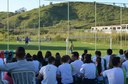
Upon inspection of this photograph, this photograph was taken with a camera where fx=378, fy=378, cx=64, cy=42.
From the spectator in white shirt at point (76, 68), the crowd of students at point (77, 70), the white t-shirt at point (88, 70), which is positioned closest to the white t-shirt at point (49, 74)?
the crowd of students at point (77, 70)

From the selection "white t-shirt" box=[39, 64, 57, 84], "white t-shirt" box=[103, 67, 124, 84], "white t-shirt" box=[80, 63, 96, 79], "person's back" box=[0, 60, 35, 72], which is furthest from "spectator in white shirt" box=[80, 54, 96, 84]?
"person's back" box=[0, 60, 35, 72]

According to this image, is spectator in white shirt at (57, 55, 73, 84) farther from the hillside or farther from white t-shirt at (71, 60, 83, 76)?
the hillside

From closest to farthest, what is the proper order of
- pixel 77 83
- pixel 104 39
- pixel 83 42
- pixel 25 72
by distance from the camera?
pixel 25 72 < pixel 77 83 < pixel 104 39 < pixel 83 42

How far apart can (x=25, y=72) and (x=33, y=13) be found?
472ft

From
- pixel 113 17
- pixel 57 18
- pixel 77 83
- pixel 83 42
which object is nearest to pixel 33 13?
pixel 57 18

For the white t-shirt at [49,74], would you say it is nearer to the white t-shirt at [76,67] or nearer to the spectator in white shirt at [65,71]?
the spectator in white shirt at [65,71]

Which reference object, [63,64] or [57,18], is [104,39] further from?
[57,18]

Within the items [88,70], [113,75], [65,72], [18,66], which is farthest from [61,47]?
[18,66]

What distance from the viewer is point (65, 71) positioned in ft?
33.2

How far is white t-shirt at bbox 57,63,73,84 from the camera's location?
10.1 m

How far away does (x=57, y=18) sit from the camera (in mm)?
146125

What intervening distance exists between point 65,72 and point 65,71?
0.11 feet

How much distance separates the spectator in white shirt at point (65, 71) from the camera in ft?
33.0

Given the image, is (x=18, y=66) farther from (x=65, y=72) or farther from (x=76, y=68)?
(x=76, y=68)
